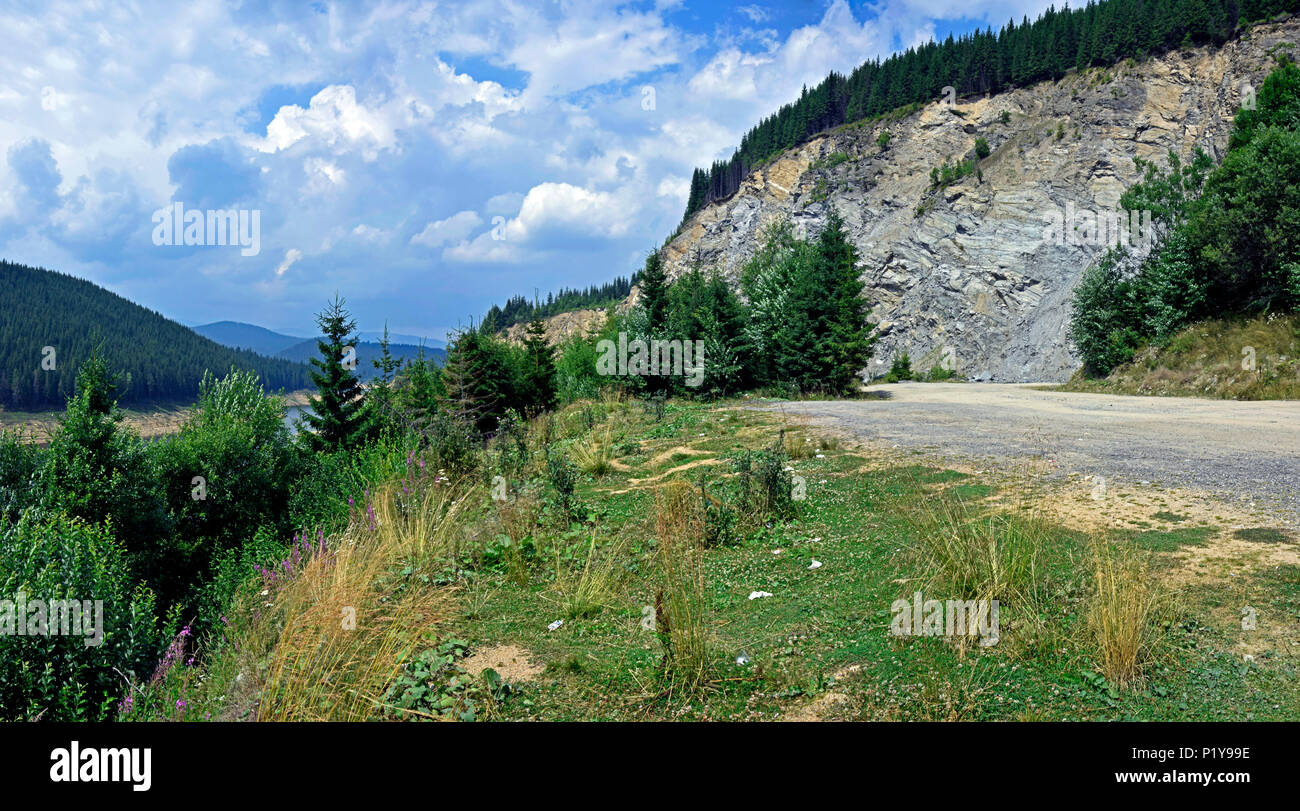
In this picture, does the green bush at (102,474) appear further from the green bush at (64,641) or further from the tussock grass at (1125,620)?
the tussock grass at (1125,620)

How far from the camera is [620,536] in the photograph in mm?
7441

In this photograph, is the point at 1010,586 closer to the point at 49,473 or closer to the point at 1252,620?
the point at 1252,620

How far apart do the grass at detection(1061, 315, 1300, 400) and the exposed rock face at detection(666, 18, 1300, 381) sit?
757 inches

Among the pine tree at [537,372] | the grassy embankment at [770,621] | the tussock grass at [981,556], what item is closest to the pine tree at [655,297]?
the pine tree at [537,372]

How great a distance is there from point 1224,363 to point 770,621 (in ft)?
81.2

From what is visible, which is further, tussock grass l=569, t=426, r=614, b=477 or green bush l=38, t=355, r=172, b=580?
green bush l=38, t=355, r=172, b=580

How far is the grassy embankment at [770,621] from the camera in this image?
3.57 meters

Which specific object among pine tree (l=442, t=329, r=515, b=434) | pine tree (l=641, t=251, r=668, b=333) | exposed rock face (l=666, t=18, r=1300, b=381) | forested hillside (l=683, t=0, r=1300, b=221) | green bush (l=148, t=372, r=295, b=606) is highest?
forested hillside (l=683, t=0, r=1300, b=221)

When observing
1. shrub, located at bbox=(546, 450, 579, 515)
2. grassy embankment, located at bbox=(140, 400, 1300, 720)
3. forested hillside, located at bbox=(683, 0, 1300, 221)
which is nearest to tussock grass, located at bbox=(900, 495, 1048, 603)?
grassy embankment, located at bbox=(140, 400, 1300, 720)

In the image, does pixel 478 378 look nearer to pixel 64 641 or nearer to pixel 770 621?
pixel 64 641

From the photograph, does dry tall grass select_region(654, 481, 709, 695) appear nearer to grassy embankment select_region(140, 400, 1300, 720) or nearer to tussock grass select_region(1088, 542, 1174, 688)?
grassy embankment select_region(140, 400, 1300, 720)

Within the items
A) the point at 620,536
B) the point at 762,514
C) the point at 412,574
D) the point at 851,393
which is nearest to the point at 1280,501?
the point at 762,514

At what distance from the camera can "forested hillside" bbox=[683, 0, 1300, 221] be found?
5928cm
